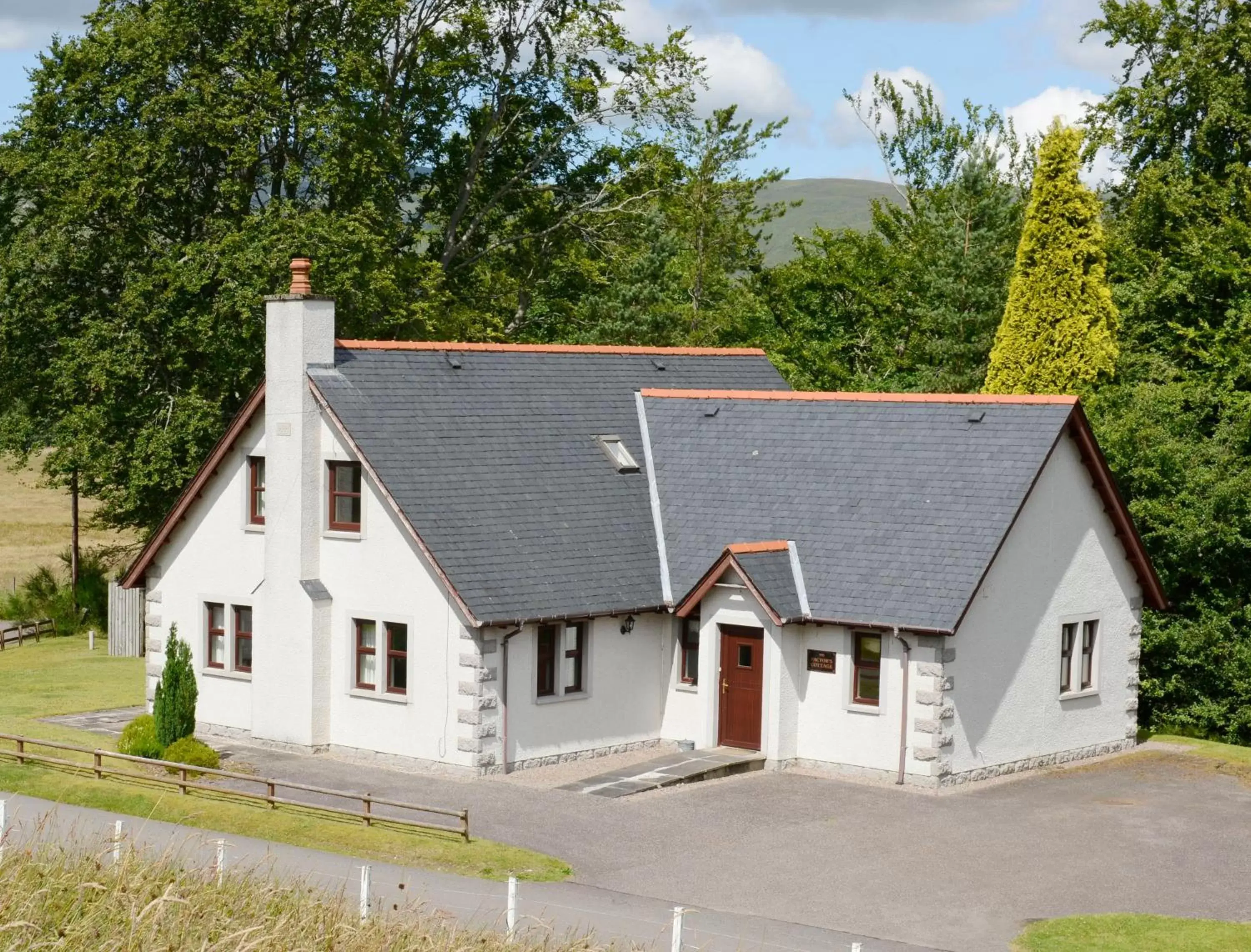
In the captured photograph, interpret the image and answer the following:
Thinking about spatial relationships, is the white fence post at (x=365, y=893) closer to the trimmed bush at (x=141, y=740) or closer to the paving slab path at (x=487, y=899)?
the paving slab path at (x=487, y=899)

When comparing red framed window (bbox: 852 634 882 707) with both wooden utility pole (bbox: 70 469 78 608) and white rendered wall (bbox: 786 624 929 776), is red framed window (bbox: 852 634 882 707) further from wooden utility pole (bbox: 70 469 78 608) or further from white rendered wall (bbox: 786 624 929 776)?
wooden utility pole (bbox: 70 469 78 608)

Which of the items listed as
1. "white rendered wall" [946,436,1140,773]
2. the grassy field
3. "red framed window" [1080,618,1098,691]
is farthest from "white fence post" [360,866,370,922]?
the grassy field

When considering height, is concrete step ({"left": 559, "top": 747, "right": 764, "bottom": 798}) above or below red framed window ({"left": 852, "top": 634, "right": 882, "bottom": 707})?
below

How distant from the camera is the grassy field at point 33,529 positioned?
2901 inches

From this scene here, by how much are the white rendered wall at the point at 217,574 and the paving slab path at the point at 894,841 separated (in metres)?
1.40

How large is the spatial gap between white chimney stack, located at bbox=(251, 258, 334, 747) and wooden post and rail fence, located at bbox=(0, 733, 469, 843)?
98.0 inches

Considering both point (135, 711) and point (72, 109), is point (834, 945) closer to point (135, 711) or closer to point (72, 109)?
point (135, 711)

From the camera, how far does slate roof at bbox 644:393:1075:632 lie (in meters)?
29.8

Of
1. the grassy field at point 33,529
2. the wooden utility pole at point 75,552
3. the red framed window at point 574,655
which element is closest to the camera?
the red framed window at point 574,655

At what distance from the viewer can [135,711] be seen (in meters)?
36.0

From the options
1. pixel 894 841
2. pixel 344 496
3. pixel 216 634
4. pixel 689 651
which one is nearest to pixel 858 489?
pixel 689 651

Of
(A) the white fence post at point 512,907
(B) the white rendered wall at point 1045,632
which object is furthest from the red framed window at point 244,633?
(A) the white fence post at point 512,907

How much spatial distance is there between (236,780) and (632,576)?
312 inches

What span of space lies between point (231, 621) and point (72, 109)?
18.3 metres
